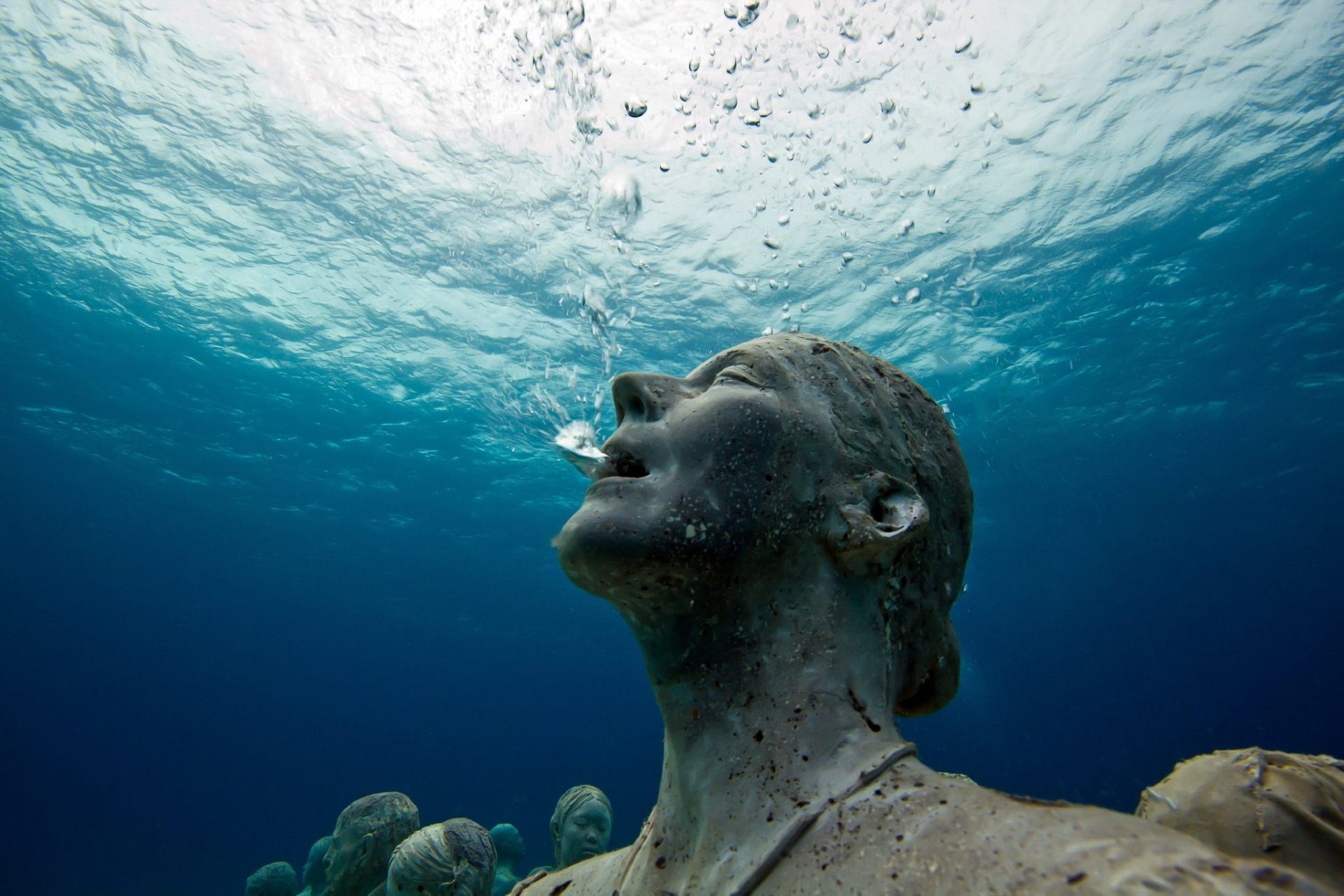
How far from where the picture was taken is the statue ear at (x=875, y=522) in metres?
1.65

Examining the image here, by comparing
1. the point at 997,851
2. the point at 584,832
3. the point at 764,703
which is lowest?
the point at 584,832

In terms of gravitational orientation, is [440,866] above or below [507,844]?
above

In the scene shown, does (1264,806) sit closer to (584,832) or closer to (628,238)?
(584,832)

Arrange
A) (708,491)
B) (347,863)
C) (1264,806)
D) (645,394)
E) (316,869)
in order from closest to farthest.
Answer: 1. (1264,806)
2. (708,491)
3. (645,394)
4. (347,863)
5. (316,869)

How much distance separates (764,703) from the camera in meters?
1.55

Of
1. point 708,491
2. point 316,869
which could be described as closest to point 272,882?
point 316,869

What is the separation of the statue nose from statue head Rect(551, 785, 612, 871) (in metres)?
5.75

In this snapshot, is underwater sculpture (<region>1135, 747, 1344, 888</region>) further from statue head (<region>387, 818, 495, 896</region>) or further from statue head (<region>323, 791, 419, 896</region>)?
statue head (<region>323, 791, 419, 896</region>)

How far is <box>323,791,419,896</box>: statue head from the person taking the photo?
516 centimetres

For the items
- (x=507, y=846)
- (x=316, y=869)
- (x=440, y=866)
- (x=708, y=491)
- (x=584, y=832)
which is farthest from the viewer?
(x=507, y=846)

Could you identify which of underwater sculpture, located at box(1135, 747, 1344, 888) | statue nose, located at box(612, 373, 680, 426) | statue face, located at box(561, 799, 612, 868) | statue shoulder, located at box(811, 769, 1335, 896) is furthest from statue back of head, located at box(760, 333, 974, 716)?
statue face, located at box(561, 799, 612, 868)

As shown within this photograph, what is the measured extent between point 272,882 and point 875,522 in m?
11.9

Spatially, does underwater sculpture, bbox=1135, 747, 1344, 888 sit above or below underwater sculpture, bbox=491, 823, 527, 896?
above

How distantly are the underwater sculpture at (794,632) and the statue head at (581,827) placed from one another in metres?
4.86
